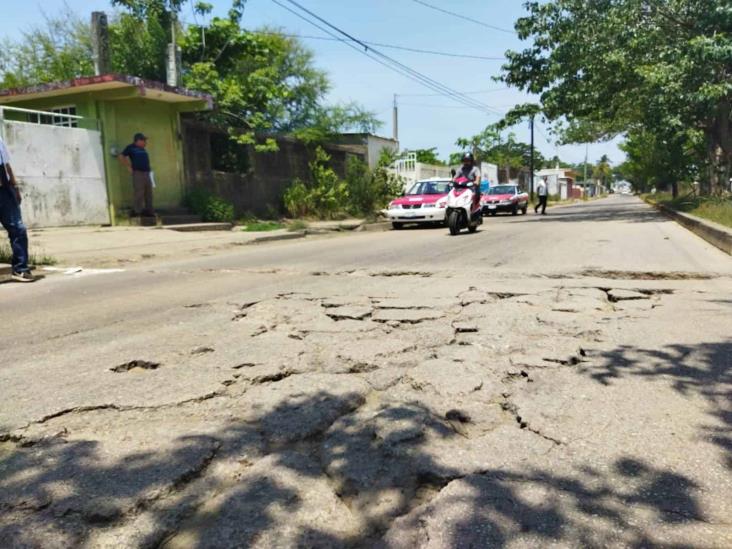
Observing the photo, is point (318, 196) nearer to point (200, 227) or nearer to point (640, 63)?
point (200, 227)

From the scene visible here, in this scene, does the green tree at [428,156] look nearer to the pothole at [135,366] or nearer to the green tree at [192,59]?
the green tree at [192,59]

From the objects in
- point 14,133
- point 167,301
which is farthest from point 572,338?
point 14,133

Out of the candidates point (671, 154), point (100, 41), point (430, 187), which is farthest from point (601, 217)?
point (100, 41)

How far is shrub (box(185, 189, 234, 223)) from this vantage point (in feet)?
48.8

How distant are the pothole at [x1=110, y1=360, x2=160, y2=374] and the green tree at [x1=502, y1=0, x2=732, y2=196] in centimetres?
1367

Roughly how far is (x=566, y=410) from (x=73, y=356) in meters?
2.83

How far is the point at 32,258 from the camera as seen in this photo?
7965 millimetres

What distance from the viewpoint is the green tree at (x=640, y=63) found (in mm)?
13750

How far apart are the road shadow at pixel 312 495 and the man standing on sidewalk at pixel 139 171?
11464 mm

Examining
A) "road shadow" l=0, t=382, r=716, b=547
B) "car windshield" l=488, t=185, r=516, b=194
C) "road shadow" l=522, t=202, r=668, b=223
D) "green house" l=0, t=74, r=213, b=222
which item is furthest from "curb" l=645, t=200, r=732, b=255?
"green house" l=0, t=74, r=213, b=222

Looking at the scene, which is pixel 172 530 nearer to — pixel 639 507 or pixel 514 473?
pixel 514 473

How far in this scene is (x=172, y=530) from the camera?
1.82 metres

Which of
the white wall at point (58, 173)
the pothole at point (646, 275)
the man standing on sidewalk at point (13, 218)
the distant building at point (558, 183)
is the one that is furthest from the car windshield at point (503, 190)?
the distant building at point (558, 183)

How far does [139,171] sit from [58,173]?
1620 millimetres
